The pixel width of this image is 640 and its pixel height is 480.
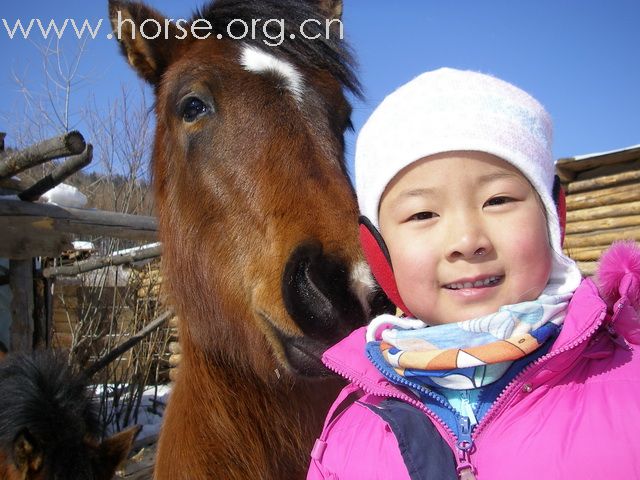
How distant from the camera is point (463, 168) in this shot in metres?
1.23

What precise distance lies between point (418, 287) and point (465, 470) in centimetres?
41

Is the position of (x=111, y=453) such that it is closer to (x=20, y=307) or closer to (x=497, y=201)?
(x=20, y=307)

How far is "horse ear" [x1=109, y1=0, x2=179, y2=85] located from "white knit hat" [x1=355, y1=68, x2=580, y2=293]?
173 cm

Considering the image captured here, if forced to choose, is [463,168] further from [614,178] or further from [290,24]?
[614,178]

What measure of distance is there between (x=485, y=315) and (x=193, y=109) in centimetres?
170

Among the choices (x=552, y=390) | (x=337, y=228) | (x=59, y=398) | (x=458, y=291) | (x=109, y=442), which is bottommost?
(x=109, y=442)

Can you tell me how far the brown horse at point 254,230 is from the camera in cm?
176

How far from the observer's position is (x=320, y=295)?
1.66m

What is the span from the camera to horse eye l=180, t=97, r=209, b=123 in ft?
7.68

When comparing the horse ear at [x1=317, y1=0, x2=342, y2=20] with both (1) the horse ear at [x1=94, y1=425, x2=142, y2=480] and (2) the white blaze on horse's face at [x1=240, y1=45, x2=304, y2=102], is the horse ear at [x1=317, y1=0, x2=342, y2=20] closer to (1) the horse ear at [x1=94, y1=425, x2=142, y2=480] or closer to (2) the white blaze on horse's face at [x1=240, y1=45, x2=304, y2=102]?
(2) the white blaze on horse's face at [x1=240, y1=45, x2=304, y2=102]

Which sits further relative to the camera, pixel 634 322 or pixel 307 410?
pixel 307 410

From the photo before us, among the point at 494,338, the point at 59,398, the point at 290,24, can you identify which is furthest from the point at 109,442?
the point at 494,338

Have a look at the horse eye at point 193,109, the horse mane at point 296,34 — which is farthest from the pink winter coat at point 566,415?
the horse mane at point 296,34

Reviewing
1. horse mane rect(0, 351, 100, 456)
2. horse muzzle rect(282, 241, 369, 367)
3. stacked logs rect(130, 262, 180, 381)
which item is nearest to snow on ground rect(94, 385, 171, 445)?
stacked logs rect(130, 262, 180, 381)
